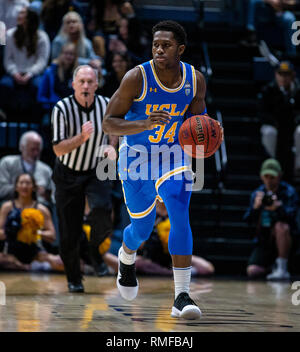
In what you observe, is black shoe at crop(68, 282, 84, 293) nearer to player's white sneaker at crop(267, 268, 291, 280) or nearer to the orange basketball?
the orange basketball

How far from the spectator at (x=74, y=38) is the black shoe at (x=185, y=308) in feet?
17.8

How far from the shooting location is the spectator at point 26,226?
7.88 meters

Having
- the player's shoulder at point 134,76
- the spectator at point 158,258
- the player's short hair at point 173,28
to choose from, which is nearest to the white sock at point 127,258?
the player's shoulder at point 134,76

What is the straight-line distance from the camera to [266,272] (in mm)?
8336

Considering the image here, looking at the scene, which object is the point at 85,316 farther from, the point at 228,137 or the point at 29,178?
the point at 228,137

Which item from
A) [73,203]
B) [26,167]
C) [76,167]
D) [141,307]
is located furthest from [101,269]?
[26,167]

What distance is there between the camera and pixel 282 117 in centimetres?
939

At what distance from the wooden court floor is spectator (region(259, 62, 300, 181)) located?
2397 mm

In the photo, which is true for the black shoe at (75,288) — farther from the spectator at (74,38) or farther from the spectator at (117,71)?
the spectator at (74,38)

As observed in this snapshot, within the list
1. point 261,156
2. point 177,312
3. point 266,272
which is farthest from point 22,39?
point 177,312

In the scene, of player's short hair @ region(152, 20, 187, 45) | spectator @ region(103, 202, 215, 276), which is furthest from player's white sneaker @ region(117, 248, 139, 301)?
spectator @ region(103, 202, 215, 276)

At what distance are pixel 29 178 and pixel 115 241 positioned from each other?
1.45 m

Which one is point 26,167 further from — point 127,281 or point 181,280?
point 181,280

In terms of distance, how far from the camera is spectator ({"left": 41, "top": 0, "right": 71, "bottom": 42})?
392 inches
